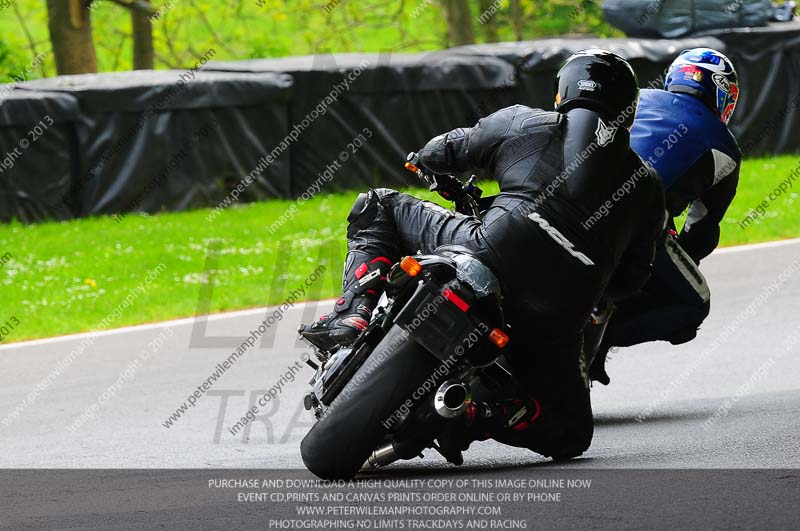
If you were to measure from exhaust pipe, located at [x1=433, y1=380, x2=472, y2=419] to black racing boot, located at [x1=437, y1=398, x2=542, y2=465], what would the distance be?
0.18 metres

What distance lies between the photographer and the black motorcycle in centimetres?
448

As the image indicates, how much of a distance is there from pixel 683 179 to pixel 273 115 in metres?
10.5

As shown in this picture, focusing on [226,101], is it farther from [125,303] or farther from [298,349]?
[298,349]

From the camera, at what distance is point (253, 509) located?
4.26 metres

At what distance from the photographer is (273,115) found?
52.5 feet

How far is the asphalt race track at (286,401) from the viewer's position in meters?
5.30

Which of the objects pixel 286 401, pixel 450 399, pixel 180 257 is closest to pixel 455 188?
pixel 450 399

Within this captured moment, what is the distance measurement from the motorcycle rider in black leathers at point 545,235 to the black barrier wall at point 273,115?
34.2 feet

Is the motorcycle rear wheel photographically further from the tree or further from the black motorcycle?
the tree

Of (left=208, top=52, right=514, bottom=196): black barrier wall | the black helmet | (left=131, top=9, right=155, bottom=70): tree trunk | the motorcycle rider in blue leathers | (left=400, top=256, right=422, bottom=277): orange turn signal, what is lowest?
(left=131, top=9, right=155, bottom=70): tree trunk

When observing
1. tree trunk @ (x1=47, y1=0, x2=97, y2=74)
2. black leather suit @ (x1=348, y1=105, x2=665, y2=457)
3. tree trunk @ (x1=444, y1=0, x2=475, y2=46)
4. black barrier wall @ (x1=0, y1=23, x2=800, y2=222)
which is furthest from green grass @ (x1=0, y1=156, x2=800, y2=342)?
tree trunk @ (x1=444, y1=0, x2=475, y2=46)

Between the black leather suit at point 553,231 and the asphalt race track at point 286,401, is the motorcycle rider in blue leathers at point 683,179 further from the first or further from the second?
the black leather suit at point 553,231

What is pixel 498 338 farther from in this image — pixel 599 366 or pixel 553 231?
pixel 599 366

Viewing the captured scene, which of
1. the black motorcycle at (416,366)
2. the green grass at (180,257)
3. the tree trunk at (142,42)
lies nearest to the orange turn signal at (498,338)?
the black motorcycle at (416,366)
